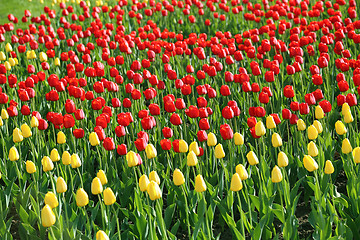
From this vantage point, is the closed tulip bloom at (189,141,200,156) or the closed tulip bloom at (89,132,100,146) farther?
the closed tulip bloom at (89,132,100,146)

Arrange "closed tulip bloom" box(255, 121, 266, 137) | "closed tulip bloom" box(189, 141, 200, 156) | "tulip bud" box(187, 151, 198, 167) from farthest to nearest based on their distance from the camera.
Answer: "closed tulip bloom" box(255, 121, 266, 137), "closed tulip bloom" box(189, 141, 200, 156), "tulip bud" box(187, 151, 198, 167)

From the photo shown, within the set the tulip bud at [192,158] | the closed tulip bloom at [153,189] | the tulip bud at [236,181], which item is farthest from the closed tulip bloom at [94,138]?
the tulip bud at [236,181]

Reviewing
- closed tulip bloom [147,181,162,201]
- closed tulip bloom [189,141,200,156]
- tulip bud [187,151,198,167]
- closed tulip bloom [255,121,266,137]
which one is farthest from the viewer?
closed tulip bloom [255,121,266,137]

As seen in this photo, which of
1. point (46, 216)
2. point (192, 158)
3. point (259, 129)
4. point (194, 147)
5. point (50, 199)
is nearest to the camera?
point (46, 216)

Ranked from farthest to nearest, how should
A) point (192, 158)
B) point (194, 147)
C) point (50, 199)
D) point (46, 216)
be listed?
point (194, 147)
point (192, 158)
point (50, 199)
point (46, 216)

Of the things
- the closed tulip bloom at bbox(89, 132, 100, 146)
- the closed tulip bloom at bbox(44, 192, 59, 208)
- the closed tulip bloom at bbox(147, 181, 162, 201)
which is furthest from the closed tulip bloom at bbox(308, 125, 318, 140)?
the closed tulip bloom at bbox(44, 192, 59, 208)

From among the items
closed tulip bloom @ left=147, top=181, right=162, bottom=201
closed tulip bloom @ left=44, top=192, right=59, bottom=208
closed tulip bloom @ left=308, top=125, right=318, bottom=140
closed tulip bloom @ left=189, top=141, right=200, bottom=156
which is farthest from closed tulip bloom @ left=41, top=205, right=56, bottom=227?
closed tulip bloom @ left=308, top=125, right=318, bottom=140

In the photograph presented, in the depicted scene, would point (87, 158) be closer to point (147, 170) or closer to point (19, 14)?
point (147, 170)

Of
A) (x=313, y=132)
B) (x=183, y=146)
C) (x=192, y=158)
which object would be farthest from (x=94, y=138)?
(x=313, y=132)

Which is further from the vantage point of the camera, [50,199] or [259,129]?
[259,129]

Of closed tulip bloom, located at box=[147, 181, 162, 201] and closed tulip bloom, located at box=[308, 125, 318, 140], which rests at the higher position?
closed tulip bloom, located at box=[147, 181, 162, 201]

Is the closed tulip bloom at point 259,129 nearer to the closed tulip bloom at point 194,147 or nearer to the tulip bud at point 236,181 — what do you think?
the closed tulip bloom at point 194,147

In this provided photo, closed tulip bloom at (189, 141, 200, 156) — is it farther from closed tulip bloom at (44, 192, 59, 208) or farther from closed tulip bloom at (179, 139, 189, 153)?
closed tulip bloom at (44, 192, 59, 208)

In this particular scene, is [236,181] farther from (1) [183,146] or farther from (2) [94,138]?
(2) [94,138]
